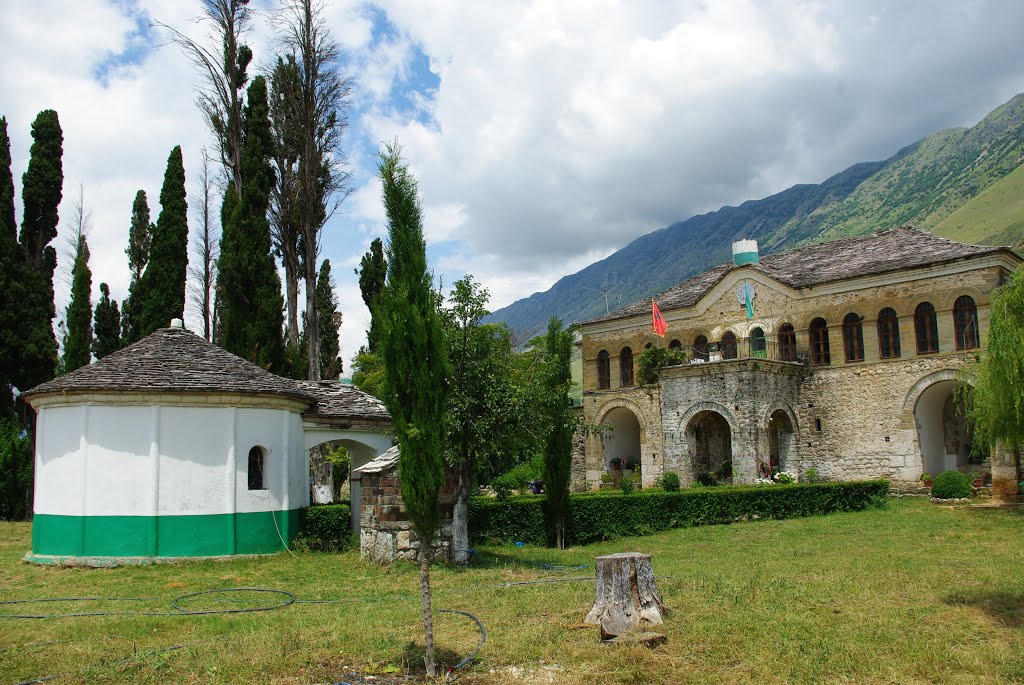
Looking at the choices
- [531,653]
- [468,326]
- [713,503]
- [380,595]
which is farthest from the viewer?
[713,503]

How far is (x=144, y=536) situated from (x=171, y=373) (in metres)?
3.39

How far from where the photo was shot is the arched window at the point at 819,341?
29.7 m

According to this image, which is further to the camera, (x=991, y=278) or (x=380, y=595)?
(x=991, y=278)

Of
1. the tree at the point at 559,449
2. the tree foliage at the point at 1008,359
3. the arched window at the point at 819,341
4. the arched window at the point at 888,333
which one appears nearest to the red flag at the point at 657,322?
the arched window at the point at 819,341

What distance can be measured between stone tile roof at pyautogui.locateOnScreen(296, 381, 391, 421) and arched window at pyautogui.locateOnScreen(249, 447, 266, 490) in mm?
1712

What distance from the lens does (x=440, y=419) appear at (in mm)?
8328

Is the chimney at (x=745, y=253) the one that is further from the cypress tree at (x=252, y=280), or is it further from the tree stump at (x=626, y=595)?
the tree stump at (x=626, y=595)

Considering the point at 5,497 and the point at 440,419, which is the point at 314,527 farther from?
the point at 5,497

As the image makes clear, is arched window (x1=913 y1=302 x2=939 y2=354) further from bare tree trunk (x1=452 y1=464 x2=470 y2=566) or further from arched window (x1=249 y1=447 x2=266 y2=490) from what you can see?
arched window (x1=249 y1=447 x2=266 y2=490)

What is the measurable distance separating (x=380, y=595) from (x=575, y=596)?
3.08 metres

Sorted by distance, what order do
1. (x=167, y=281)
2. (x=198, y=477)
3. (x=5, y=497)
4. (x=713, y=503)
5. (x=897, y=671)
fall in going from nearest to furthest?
(x=897, y=671), (x=198, y=477), (x=713, y=503), (x=5, y=497), (x=167, y=281)

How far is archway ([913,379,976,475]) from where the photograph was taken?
89.9ft

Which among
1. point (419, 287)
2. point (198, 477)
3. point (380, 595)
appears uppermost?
point (419, 287)

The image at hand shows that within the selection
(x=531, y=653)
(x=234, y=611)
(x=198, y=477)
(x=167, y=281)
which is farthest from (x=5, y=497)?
(x=531, y=653)
